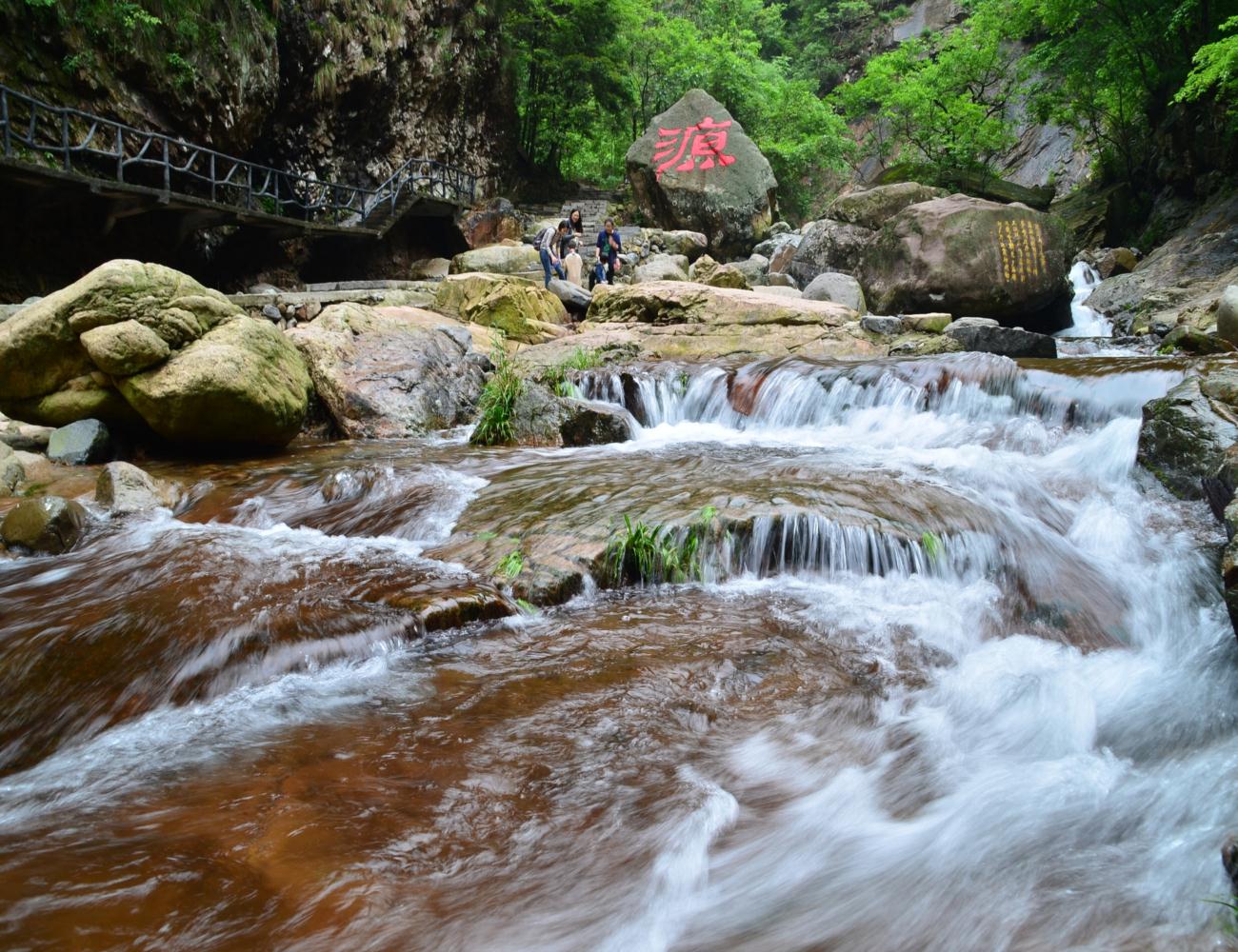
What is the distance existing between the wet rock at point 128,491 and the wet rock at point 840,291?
10547 mm

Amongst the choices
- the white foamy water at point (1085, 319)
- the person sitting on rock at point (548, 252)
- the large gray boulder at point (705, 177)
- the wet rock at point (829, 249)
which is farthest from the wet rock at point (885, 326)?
the large gray boulder at point (705, 177)

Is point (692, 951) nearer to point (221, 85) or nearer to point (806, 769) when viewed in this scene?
point (806, 769)

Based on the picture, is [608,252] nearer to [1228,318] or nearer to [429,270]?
[429,270]

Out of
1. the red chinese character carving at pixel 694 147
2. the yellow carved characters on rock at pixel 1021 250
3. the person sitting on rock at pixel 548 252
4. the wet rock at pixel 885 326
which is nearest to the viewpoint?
the wet rock at pixel 885 326

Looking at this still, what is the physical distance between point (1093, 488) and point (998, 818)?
12.9 ft

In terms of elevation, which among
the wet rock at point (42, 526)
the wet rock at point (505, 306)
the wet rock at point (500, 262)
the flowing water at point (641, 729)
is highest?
the wet rock at point (500, 262)

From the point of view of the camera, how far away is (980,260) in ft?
38.9

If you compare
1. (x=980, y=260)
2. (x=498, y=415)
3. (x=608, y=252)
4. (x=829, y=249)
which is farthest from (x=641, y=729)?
(x=829, y=249)

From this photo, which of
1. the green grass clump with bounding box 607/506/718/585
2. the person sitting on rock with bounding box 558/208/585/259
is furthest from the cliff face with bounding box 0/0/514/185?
the green grass clump with bounding box 607/506/718/585

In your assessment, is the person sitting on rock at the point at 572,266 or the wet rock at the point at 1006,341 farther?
the person sitting on rock at the point at 572,266

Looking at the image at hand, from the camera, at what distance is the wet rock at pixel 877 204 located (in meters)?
16.1

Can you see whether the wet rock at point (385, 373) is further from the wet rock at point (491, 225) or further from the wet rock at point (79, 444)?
the wet rock at point (491, 225)

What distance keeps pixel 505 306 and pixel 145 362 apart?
643 cm

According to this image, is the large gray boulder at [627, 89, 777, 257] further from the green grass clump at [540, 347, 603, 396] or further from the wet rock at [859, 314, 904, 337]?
the green grass clump at [540, 347, 603, 396]
